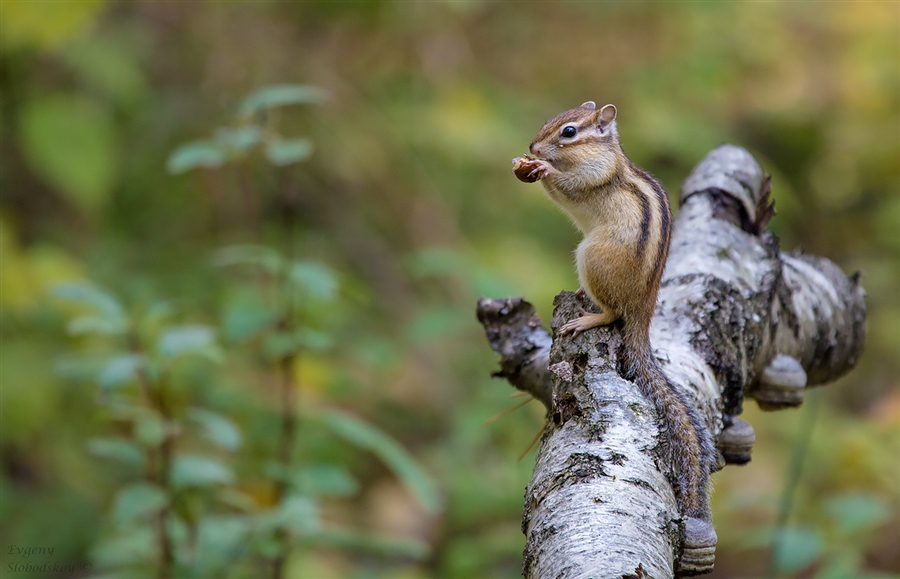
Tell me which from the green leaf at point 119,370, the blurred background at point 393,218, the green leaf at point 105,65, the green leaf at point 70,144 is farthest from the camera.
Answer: the green leaf at point 105,65

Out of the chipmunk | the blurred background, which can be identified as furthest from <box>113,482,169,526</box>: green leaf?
the chipmunk

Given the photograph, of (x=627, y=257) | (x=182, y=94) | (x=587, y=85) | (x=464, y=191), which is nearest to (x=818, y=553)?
(x=627, y=257)

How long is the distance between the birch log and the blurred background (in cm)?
54

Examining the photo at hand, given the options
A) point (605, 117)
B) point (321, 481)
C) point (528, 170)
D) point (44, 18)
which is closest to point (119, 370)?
point (321, 481)

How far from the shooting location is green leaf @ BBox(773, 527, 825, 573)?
1.97 meters

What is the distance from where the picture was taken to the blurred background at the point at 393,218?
3064 mm

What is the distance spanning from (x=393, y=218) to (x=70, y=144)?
179 centimetres

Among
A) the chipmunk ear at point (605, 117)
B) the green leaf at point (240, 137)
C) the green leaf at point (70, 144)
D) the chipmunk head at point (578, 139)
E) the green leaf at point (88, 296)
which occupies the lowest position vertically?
the green leaf at point (88, 296)

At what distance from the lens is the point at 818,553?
2.09 m

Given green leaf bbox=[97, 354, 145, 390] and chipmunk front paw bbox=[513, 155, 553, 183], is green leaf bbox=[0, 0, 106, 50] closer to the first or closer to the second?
green leaf bbox=[97, 354, 145, 390]

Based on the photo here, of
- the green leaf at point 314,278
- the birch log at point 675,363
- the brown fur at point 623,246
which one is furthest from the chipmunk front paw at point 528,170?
the green leaf at point 314,278

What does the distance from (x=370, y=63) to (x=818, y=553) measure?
354 cm

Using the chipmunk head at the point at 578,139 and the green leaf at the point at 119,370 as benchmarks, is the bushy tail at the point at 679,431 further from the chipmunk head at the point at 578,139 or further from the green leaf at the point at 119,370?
the green leaf at the point at 119,370

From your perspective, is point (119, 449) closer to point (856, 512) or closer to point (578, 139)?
point (578, 139)
